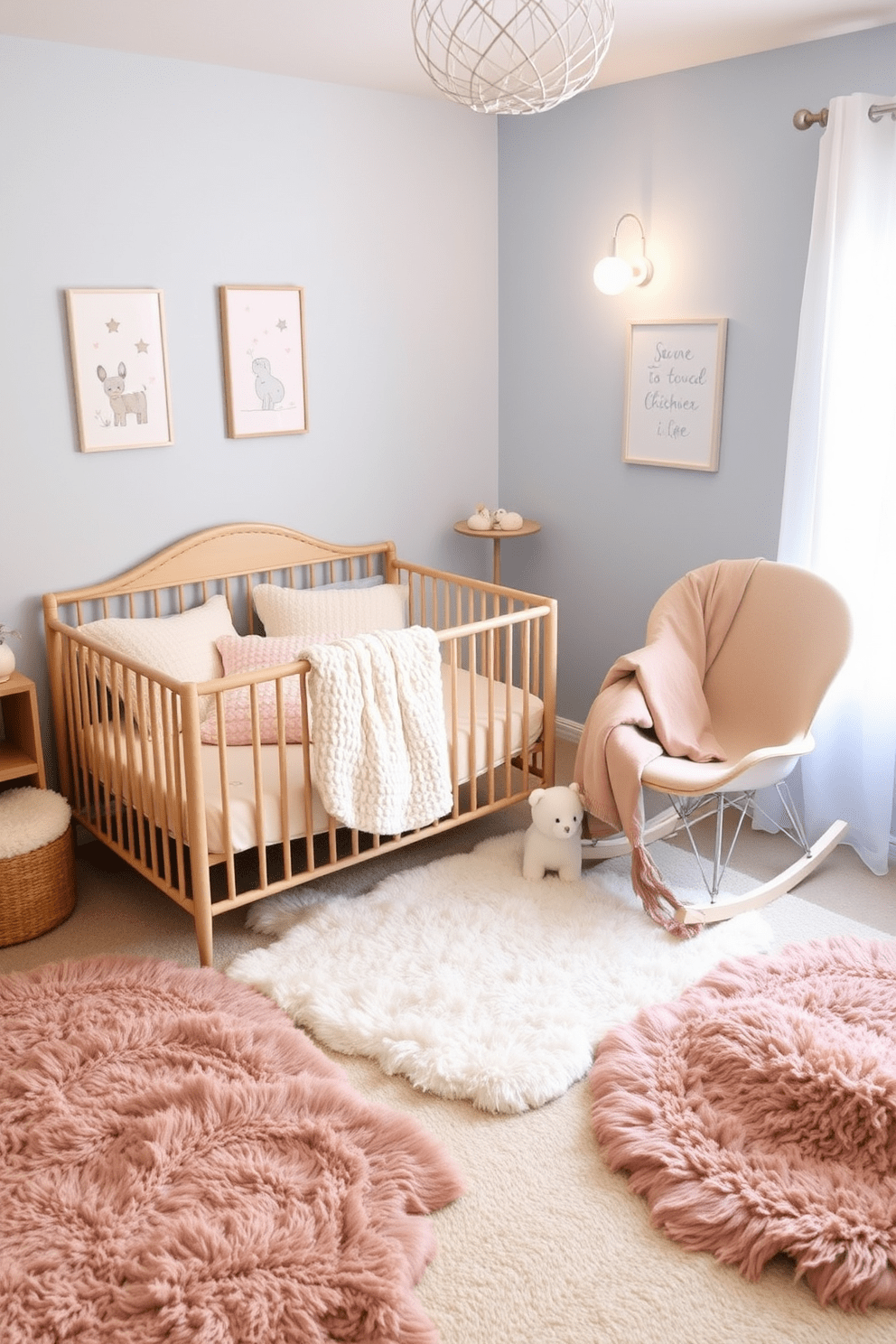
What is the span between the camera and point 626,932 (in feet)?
8.86

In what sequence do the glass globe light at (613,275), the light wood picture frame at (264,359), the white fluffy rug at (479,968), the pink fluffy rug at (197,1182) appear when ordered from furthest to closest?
the glass globe light at (613,275), the light wood picture frame at (264,359), the white fluffy rug at (479,968), the pink fluffy rug at (197,1182)

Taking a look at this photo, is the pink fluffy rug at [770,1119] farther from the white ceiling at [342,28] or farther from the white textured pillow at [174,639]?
the white ceiling at [342,28]

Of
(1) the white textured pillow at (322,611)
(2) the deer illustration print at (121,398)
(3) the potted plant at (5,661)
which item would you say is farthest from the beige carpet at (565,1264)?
(2) the deer illustration print at (121,398)

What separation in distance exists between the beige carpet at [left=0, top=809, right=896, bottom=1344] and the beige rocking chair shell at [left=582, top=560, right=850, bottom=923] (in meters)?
0.80

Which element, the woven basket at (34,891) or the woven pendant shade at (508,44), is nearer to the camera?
the woven pendant shade at (508,44)

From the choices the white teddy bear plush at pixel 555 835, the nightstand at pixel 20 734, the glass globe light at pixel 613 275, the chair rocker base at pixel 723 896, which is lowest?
the chair rocker base at pixel 723 896

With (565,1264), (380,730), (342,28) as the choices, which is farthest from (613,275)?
(565,1264)

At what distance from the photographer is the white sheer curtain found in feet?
9.05

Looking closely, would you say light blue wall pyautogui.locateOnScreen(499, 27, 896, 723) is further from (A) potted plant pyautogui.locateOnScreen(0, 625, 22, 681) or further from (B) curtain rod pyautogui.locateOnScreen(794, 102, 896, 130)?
(A) potted plant pyautogui.locateOnScreen(0, 625, 22, 681)

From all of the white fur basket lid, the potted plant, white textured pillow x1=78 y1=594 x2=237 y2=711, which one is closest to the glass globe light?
white textured pillow x1=78 y1=594 x2=237 y2=711

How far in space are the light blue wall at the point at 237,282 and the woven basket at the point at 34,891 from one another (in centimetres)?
55

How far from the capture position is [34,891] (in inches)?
107

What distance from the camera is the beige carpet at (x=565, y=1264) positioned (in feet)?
5.57

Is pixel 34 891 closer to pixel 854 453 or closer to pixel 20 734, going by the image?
pixel 20 734
